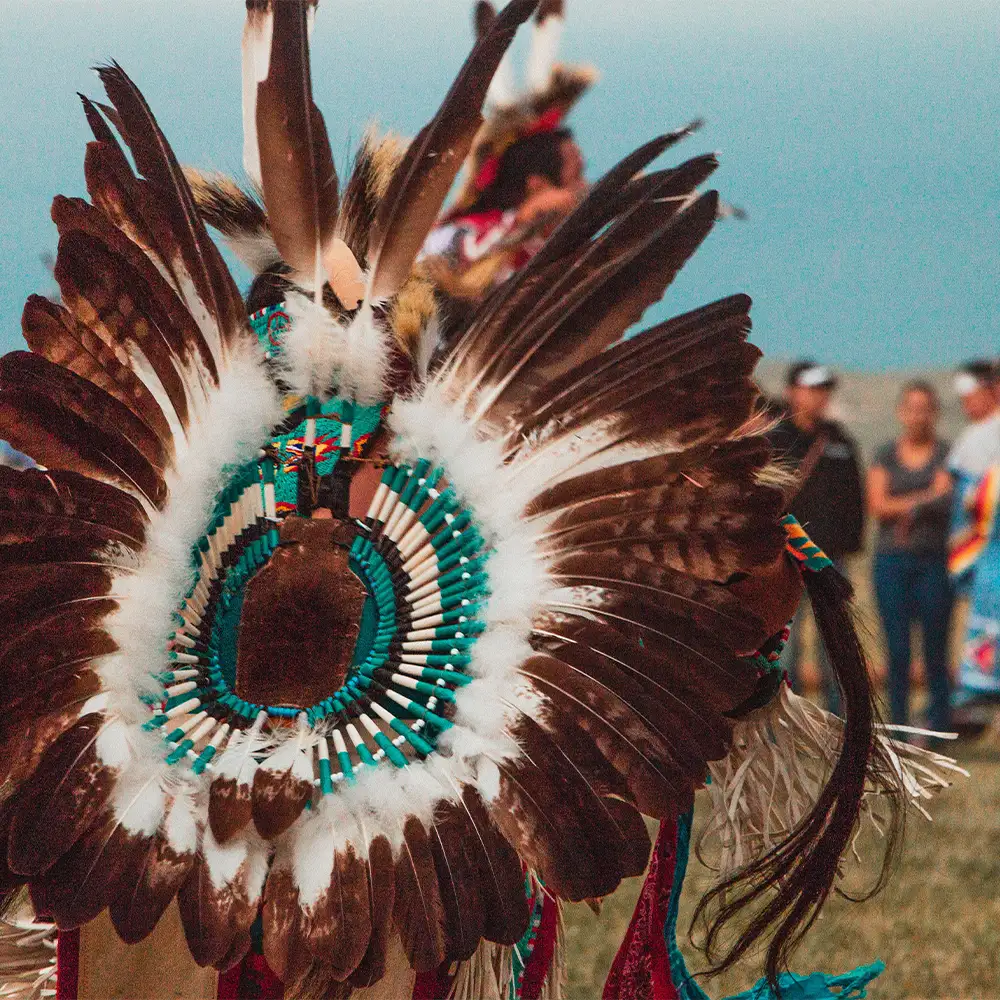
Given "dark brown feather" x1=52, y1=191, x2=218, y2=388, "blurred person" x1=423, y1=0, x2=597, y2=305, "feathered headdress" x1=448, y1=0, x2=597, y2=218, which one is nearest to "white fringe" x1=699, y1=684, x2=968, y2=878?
"dark brown feather" x1=52, y1=191, x2=218, y2=388

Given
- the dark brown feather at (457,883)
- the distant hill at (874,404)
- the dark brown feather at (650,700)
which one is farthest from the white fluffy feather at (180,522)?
the distant hill at (874,404)

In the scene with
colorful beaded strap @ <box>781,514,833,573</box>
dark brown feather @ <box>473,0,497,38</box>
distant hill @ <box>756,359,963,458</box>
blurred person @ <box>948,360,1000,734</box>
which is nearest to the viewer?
colorful beaded strap @ <box>781,514,833,573</box>

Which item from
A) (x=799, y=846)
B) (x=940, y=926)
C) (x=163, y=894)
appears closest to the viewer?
(x=163, y=894)

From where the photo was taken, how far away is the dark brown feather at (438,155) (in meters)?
1.79

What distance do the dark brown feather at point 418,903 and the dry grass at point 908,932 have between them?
1.30 meters

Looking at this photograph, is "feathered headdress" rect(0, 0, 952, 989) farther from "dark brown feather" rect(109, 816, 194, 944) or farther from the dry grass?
the dry grass

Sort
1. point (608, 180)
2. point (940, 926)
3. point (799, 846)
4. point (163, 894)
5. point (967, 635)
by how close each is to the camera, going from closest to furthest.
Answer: point (163, 894) < point (608, 180) < point (799, 846) < point (940, 926) < point (967, 635)

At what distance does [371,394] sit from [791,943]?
906 mm

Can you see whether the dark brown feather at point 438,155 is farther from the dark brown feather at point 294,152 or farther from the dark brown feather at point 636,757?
the dark brown feather at point 636,757

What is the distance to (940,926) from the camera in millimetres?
3742

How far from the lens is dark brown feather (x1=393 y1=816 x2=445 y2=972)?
1.66 m

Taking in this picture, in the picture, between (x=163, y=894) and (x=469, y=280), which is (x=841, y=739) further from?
(x=163, y=894)

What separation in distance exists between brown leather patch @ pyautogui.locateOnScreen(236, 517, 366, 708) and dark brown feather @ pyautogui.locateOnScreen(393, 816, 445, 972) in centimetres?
20

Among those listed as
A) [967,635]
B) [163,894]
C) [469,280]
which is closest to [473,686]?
[163,894]
